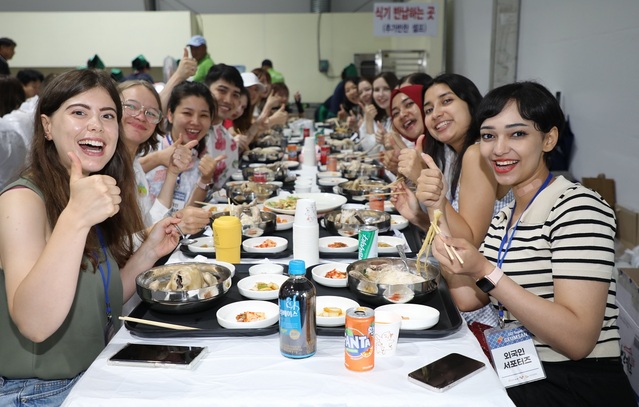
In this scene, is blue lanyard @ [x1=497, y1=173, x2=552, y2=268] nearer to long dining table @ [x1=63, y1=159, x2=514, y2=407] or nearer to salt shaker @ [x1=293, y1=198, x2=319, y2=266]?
long dining table @ [x1=63, y1=159, x2=514, y2=407]

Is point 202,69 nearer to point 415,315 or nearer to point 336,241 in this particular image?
point 336,241

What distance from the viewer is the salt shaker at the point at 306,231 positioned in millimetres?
1897

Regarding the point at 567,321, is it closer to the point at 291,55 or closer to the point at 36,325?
the point at 36,325

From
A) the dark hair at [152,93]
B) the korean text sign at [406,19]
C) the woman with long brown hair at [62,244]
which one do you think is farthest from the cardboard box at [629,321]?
the korean text sign at [406,19]

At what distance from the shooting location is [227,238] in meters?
1.95

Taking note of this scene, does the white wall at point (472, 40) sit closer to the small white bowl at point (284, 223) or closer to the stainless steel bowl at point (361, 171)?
the stainless steel bowl at point (361, 171)

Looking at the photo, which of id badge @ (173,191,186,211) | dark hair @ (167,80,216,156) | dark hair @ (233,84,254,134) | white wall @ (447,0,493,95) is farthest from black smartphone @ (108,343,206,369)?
white wall @ (447,0,493,95)

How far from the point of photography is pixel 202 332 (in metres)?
1.43

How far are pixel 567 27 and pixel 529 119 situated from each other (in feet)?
9.60

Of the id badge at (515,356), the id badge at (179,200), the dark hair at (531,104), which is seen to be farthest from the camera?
the id badge at (179,200)

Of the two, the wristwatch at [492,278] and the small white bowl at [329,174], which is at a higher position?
the wristwatch at [492,278]

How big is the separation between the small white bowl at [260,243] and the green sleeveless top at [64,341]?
646 millimetres

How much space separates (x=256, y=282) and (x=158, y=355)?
Answer: 19.5 inches

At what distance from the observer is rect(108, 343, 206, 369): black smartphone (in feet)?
4.19
